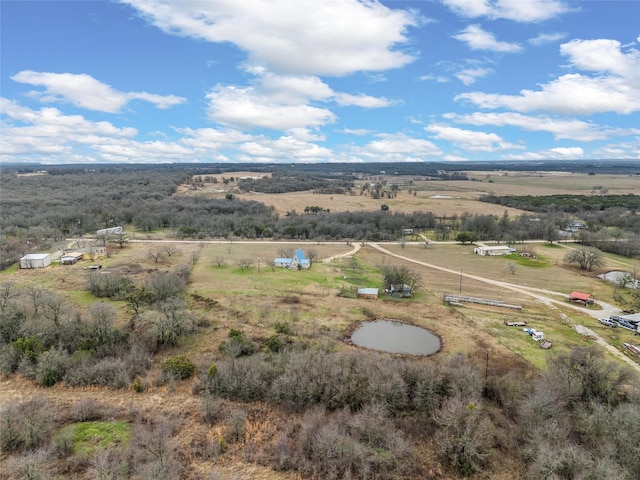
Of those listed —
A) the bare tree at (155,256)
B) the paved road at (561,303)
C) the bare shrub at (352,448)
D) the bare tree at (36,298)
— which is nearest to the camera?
the bare shrub at (352,448)

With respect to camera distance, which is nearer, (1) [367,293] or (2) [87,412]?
(2) [87,412]

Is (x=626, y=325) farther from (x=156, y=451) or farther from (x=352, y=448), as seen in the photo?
(x=156, y=451)

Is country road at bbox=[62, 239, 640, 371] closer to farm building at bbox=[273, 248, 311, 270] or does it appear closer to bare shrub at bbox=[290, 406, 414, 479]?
farm building at bbox=[273, 248, 311, 270]

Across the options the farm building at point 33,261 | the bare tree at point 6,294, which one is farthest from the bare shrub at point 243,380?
the farm building at point 33,261

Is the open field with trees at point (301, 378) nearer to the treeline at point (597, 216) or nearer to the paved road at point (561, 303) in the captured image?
the paved road at point (561, 303)

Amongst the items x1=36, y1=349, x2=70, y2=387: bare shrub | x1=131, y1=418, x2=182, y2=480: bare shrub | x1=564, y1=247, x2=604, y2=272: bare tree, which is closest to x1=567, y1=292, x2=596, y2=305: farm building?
x1=564, y1=247, x2=604, y2=272: bare tree

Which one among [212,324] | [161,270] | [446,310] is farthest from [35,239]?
[446,310]

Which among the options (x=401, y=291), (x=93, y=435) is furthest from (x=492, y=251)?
(x=93, y=435)
